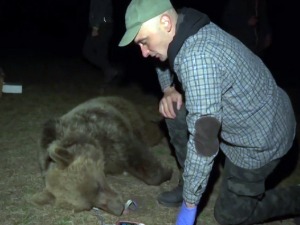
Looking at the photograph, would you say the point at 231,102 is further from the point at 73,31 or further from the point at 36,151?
the point at 73,31

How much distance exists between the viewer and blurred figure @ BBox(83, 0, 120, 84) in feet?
22.6

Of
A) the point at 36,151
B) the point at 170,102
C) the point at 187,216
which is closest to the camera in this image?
the point at 187,216

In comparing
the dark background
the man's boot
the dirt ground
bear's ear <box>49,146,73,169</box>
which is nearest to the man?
the man's boot

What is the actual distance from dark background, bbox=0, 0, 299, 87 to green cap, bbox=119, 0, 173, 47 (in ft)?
20.5

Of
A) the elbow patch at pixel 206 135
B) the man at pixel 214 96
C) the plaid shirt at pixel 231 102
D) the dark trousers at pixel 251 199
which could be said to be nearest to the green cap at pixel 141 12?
the man at pixel 214 96

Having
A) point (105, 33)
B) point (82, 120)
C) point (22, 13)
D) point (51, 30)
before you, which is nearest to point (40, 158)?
point (82, 120)

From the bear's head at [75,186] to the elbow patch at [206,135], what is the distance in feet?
4.86

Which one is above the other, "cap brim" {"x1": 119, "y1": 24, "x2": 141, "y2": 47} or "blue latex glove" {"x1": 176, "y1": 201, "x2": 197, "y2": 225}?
"cap brim" {"x1": 119, "y1": 24, "x2": 141, "y2": 47}

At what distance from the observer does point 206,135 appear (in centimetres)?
253

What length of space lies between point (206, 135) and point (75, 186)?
5.33ft

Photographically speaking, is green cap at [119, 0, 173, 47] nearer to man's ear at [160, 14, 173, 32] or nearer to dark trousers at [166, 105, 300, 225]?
man's ear at [160, 14, 173, 32]

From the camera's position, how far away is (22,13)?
1380 cm

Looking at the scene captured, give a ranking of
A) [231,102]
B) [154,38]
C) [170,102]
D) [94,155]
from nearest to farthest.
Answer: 1. [154,38]
2. [231,102]
3. [170,102]
4. [94,155]

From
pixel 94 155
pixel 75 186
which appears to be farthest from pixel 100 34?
pixel 75 186
